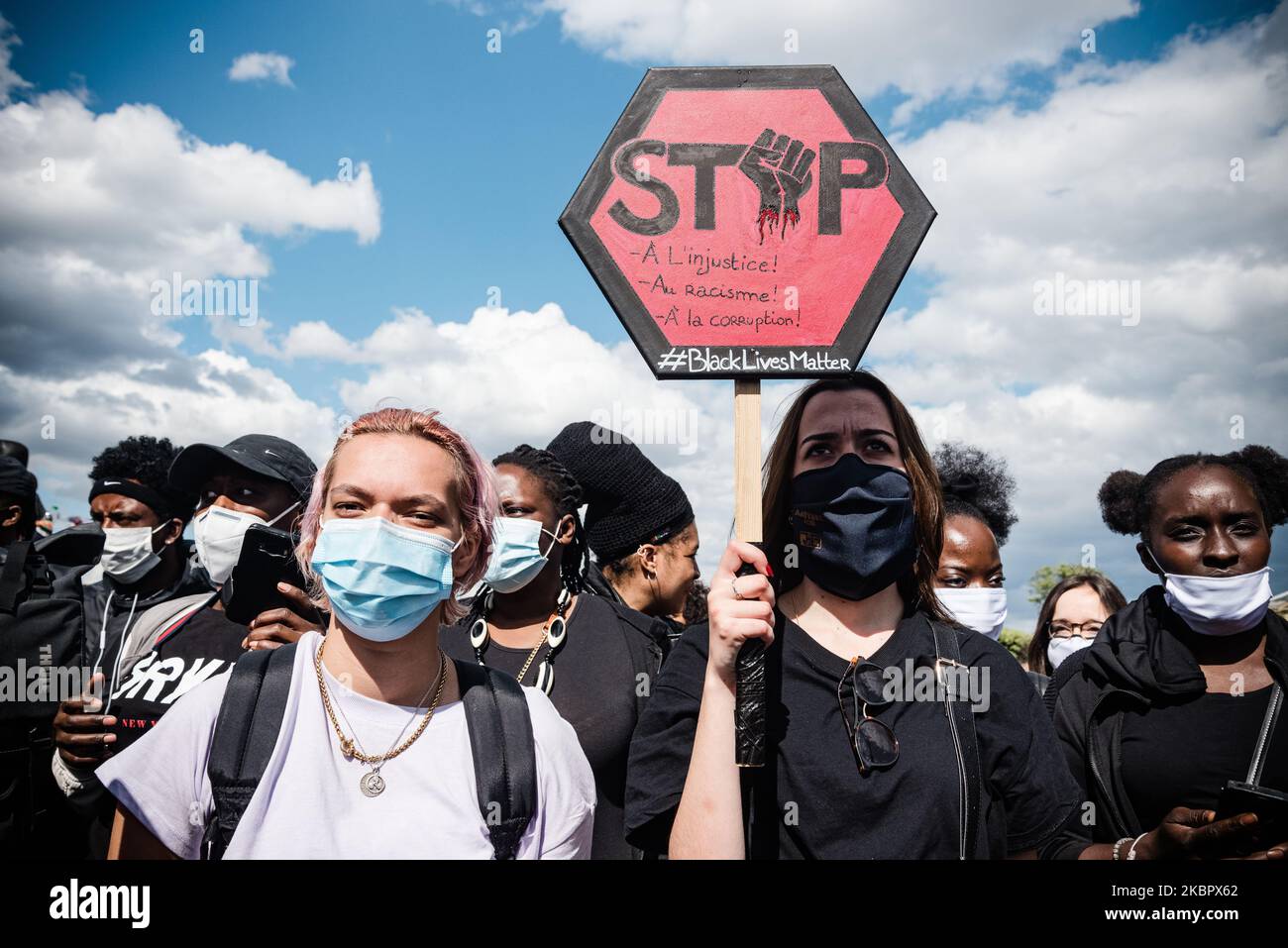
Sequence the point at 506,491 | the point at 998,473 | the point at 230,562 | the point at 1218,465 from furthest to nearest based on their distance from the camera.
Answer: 1. the point at 998,473
2. the point at 506,491
3. the point at 230,562
4. the point at 1218,465

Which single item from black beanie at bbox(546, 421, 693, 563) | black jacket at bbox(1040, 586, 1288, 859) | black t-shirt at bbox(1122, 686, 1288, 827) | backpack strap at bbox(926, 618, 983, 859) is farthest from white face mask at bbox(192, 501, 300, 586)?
black t-shirt at bbox(1122, 686, 1288, 827)

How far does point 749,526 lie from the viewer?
7.75 ft

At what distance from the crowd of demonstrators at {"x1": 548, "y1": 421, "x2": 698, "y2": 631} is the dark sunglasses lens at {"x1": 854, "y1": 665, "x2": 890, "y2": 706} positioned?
2.56m

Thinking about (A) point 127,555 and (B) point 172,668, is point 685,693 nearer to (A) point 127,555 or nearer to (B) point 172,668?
(B) point 172,668

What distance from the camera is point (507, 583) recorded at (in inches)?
160

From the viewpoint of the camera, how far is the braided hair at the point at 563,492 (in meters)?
4.54

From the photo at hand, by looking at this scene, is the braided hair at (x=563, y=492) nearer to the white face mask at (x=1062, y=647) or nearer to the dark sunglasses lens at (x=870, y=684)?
the dark sunglasses lens at (x=870, y=684)

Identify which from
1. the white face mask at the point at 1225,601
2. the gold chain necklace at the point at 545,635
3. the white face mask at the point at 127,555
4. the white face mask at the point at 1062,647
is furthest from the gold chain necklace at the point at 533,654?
the white face mask at the point at 1062,647

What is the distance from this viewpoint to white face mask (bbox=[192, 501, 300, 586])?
3.78 meters

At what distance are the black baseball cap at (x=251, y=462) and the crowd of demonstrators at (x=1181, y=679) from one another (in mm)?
3308
